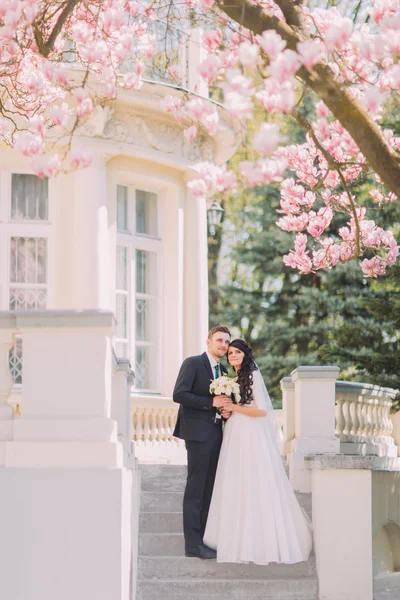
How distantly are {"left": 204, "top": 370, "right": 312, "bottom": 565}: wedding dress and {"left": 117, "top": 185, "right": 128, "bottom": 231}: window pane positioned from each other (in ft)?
19.6

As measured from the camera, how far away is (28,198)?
14570 millimetres

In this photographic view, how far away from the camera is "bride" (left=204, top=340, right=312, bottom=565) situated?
9.31 metres

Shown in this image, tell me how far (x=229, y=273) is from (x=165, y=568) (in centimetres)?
2204

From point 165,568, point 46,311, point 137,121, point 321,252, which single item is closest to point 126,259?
point 137,121

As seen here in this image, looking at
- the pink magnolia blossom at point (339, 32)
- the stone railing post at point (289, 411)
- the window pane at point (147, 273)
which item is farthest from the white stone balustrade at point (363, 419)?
the pink magnolia blossom at point (339, 32)

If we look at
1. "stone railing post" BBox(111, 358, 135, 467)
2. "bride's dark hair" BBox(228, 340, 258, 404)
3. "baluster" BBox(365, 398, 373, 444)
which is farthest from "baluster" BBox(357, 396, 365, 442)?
"bride's dark hair" BBox(228, 340, 258, 404)

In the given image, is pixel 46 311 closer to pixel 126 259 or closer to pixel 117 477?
pixel 117 477

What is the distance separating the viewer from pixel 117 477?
23.2ft

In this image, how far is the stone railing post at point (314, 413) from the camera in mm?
11180

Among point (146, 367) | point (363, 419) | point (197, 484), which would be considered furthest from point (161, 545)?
point (146, 367)

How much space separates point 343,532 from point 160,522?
5.74ft

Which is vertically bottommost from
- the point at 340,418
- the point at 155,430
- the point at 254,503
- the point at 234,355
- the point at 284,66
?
the point at 254,503

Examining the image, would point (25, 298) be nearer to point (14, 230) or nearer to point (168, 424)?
point (14, 230)

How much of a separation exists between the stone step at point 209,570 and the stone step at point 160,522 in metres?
0.81
